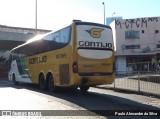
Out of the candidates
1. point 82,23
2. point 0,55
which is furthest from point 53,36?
point 0,55

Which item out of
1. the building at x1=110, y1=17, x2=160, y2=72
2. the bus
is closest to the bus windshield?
A: the bus

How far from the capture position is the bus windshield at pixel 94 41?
51.0 ft

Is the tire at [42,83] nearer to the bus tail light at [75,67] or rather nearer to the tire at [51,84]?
the tire at [51,84]

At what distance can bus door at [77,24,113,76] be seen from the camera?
15.5m

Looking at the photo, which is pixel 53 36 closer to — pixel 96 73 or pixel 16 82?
pixel 96 73

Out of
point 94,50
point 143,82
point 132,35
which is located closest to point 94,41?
point 94,50

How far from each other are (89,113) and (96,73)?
5598mm

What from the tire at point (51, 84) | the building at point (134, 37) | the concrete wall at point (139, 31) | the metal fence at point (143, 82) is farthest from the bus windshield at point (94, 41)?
the concrete wall at point (139, 31)

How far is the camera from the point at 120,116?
989 cm

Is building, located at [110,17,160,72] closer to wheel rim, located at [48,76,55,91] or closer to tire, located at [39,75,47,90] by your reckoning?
tire, located at [39,75,47,90]

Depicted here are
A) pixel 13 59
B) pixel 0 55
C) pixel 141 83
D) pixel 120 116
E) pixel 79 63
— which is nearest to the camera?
pixel 120 116

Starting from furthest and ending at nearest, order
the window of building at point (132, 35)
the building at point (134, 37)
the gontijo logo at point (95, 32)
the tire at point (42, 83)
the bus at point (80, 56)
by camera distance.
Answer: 1. the window of building at point (132, 35)
2. the building at point (134, 37)
3. the tire at point (42, 83)
4. the gontijo logo at point (95, 32)
5. the bus at point (80, 56)

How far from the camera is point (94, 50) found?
15.9 metres

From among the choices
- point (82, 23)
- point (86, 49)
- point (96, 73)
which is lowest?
point (96, 73)
